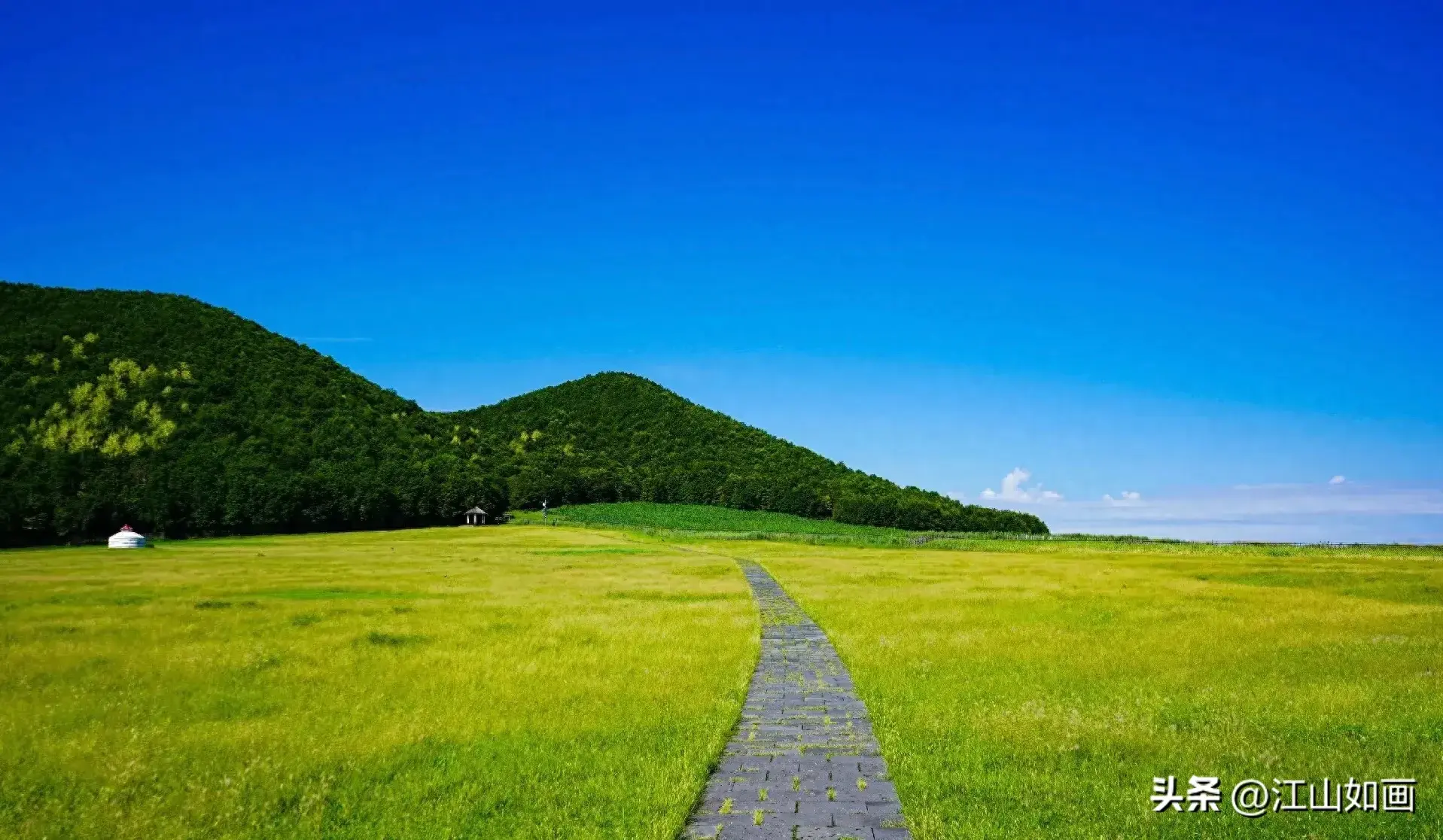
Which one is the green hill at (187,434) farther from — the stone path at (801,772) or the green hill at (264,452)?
the stone path at (801,772)

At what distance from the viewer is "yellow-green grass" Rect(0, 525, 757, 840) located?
9.95m

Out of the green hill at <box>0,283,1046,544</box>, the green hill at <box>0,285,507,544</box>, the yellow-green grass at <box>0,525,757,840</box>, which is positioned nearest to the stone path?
the yellow-green grass at <box>0,525,757,840</box>

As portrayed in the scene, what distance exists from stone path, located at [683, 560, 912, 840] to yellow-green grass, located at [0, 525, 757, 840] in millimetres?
465

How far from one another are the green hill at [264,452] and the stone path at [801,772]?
358 feet

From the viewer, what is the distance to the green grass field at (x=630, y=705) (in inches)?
390

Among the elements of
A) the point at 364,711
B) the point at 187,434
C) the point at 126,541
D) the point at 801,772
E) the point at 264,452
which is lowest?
the point at 126,541

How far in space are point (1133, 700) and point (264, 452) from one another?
123050mm

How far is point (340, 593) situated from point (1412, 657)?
39577mm

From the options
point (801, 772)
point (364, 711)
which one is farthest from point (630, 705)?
point (801, 772)

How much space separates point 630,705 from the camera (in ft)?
49.8

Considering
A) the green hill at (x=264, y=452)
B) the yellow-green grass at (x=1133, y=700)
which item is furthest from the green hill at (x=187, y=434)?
the yellow-green grass at (x=1133, y=700)

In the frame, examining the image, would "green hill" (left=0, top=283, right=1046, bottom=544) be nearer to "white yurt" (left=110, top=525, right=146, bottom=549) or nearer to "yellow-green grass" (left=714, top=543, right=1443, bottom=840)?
"white yurt" (left=110, top=525, right=146, bottom=549)

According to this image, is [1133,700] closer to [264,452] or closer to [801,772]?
[801,772]

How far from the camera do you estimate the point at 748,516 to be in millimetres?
143375
